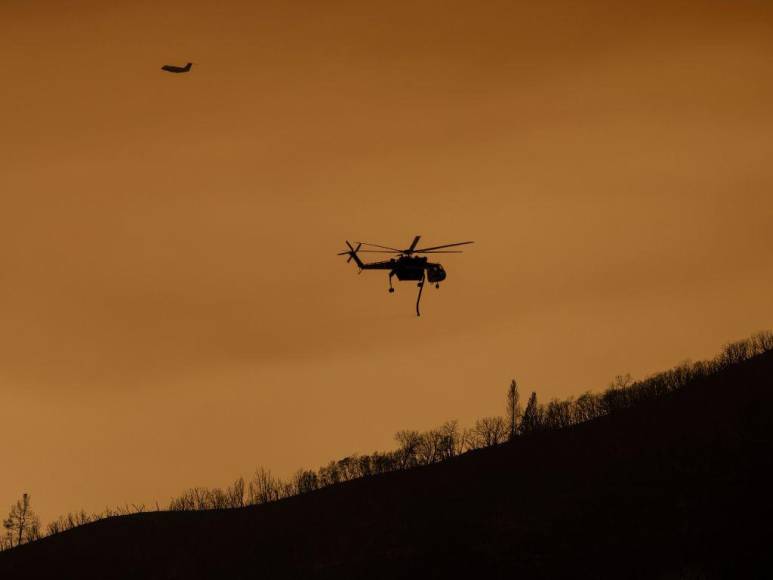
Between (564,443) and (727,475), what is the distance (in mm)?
40918

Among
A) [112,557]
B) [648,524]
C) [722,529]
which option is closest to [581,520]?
[648,524]

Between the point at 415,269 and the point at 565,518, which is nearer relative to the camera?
the point at 415,269

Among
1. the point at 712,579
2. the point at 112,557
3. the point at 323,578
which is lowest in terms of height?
the point at 712,579

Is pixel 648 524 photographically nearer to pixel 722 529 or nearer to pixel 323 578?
pixel 722 529

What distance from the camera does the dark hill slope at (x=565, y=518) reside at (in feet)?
467

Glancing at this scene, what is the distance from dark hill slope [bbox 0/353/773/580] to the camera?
467 ft

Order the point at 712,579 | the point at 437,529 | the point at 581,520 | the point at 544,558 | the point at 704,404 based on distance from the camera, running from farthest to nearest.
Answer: the point at 704,404 < the point at 437,529 < the point at 581,520 < the point at 544,558 < the point at 712,579

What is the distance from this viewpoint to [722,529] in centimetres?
14175

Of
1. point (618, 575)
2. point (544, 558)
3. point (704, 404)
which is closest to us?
point (618, 575)

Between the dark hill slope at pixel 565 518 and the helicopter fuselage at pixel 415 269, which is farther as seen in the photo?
the dark hill slope at pixel 565 518

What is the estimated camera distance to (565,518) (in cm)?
15850

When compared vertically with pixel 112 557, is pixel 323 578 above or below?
below

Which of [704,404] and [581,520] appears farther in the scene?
[704,404]

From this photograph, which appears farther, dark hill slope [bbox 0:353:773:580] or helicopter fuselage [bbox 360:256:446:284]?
dark hill slope [bbox 0:353:773:580]
